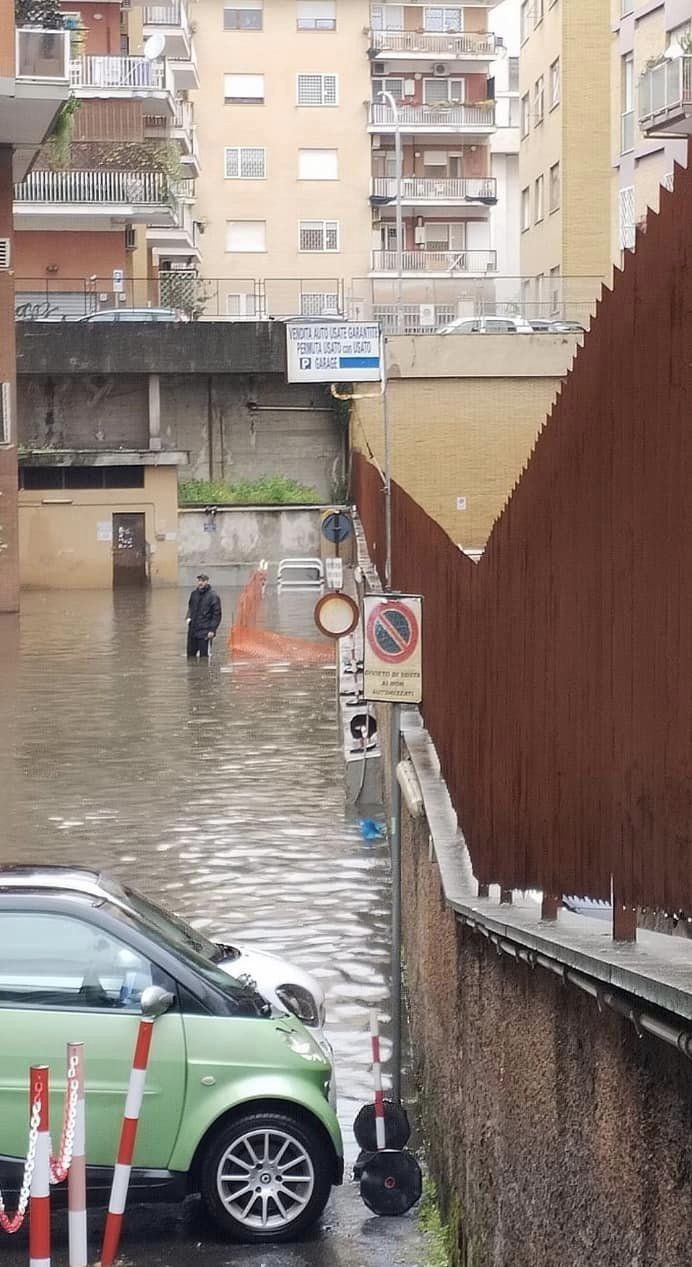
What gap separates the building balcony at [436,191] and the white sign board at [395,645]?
6983 centimetres

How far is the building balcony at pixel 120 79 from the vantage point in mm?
54688

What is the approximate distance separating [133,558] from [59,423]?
5189 mm

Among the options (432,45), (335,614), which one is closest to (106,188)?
(432,45)

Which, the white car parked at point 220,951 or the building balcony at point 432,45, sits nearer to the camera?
the white car parked at point 220,951

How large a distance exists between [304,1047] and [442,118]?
A: 7488 centimetres

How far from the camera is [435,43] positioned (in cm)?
8062

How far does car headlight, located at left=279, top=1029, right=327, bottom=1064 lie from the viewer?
25.9 feet

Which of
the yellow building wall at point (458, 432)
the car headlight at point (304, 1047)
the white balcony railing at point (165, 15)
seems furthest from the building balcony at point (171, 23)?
the car headlight at point (304, 1047)

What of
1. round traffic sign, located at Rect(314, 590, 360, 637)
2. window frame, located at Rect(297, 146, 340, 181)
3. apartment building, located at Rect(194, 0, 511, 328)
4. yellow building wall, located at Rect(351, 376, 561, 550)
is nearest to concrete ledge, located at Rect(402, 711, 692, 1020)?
round traffic sign, located at Rect(314, 590, 360, 637)

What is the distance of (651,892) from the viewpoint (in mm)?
4801

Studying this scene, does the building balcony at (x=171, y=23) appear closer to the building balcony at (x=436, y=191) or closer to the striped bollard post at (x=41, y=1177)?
the building balcony at (x=436, y=191)

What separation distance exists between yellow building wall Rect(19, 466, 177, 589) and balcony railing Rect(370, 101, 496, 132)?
116 ft

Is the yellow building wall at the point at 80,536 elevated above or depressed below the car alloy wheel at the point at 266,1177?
above

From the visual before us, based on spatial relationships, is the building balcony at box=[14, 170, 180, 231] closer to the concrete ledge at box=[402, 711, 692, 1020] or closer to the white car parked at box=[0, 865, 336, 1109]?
the concrete ledge at box=[402, 711, 692, 1020]
